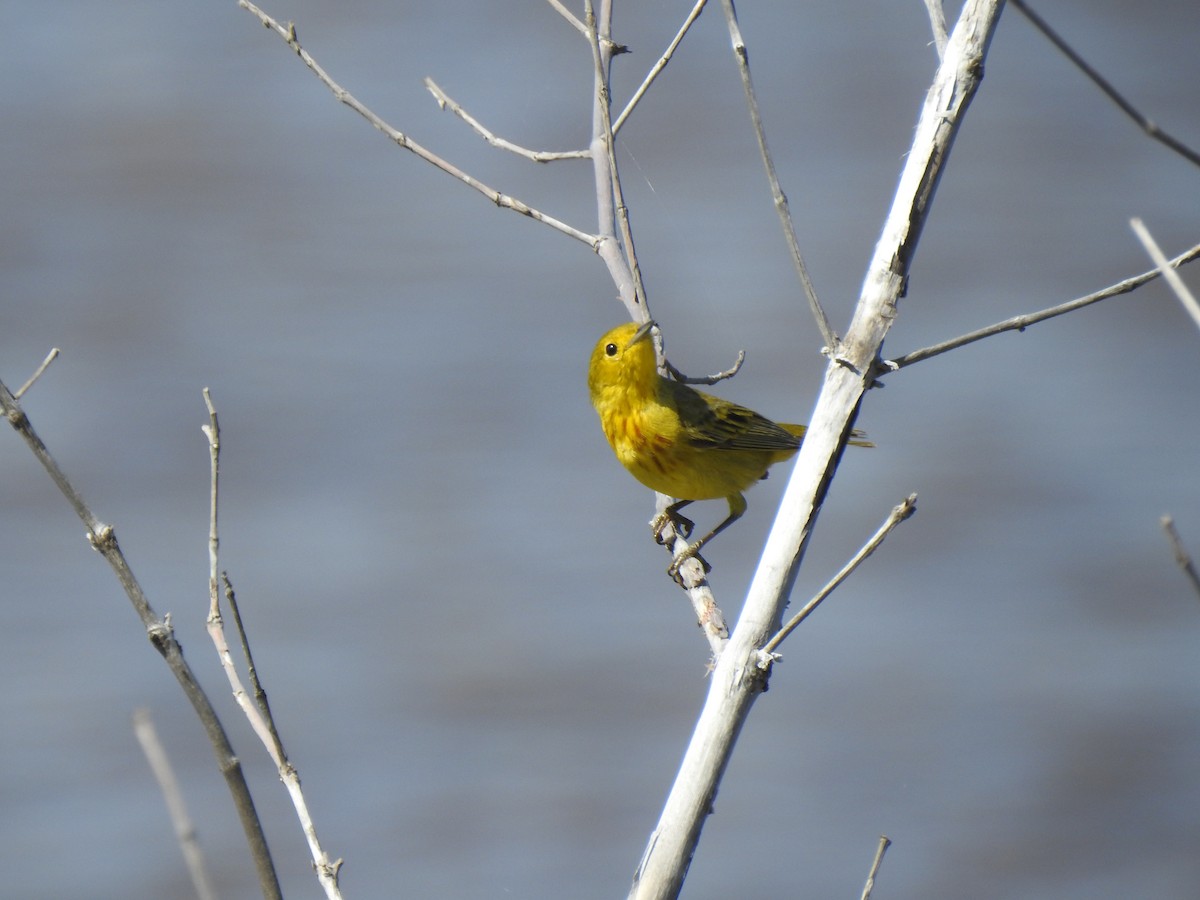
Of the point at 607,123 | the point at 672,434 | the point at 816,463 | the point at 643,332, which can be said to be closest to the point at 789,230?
the point at 816,463

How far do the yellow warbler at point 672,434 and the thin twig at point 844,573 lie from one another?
8.32 feet

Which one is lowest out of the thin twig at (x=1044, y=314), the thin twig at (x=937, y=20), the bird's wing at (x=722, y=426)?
the thin twig at (x=1044, y=314)

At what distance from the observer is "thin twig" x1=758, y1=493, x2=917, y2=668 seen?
2238mm

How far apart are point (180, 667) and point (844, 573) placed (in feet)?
3.78

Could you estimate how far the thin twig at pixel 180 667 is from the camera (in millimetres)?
2201

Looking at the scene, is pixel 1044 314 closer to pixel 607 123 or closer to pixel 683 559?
pixel 607 123

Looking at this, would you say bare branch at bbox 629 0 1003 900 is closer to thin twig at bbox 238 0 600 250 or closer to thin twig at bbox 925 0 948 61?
thin twig at bbox 925 0 948 61

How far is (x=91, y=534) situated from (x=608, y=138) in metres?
1.82

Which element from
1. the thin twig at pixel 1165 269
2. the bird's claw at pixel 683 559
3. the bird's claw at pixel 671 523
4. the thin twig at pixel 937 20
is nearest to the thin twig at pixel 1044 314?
the thin twig at pixel 1165 269

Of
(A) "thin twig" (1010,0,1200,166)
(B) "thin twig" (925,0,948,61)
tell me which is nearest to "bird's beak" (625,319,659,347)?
(B) "thin twig" (925,0,948,61)

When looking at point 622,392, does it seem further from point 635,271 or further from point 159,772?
point 159,772

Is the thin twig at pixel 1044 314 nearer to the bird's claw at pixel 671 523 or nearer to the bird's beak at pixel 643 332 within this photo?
the bird's beak at pixel 643 332

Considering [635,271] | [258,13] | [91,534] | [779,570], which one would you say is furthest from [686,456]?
[91,534]

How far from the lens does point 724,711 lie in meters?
2.47
